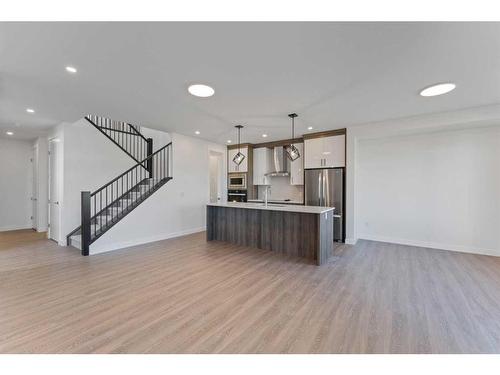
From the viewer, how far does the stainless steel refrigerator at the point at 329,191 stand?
5191 millimetres

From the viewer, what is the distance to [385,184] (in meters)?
5.29

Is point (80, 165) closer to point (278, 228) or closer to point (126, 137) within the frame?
A: point (126, 137)

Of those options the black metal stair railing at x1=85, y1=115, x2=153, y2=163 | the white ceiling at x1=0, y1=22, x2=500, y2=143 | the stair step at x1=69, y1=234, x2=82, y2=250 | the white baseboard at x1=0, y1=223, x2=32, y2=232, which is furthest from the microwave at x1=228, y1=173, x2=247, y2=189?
the white baseboard at x1=0, y1=223, x2=32, y2=232

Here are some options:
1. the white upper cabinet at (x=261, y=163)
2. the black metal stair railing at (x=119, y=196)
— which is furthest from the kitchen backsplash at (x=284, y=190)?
the black metal stair railing at (x=119, y=196)

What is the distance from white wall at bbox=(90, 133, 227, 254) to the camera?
4809mm

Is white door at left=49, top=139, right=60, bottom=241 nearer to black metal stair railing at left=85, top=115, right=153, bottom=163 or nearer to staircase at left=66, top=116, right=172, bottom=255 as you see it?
staircase at left=66, top=116, right=172, bottom=255

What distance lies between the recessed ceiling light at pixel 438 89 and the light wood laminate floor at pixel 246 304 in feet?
8.96

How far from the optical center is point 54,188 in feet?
17.3

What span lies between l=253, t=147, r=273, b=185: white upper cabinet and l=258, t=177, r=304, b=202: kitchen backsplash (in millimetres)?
347

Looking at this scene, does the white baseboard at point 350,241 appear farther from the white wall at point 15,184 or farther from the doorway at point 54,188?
the white wall at point 15,184

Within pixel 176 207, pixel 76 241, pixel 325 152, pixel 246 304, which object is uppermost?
pixel 325 152

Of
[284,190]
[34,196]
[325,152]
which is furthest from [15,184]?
[325,152]

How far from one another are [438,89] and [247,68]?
2.75 metres
